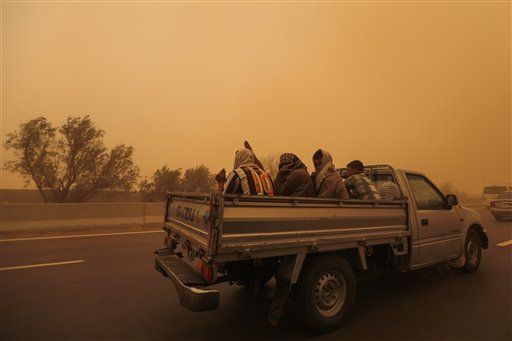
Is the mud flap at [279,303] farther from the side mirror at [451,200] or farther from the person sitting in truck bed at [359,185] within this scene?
the side mirror at [451,200]

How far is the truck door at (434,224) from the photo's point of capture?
206 inches

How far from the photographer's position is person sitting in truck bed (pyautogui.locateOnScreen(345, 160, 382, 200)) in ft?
16.1

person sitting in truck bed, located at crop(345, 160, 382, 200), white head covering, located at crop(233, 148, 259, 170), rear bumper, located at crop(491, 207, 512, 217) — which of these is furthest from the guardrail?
rear bumper, located at crop(491, 207, 512, 217)

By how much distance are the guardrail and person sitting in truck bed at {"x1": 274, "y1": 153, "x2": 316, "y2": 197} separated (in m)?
10.3

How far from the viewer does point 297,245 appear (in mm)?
3639

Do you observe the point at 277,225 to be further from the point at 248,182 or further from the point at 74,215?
the point at 74,215

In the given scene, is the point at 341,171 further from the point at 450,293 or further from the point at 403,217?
the point at 450,293

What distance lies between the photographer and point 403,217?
4.97 meters

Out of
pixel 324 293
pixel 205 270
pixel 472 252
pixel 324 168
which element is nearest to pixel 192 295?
pixel 205 270

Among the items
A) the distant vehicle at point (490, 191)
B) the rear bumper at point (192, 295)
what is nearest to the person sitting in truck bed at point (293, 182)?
the rear bumper at point (192, 295)

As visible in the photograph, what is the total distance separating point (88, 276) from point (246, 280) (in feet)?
11.2

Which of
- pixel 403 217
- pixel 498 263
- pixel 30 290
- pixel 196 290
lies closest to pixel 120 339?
pixel 196 290

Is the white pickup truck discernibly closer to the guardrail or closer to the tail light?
the tail light

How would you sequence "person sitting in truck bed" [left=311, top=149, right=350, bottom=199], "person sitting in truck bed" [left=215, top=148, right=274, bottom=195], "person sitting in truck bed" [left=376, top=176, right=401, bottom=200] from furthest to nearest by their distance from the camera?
"person sitting in truck bed" [left=376, top=176, right=401, bottom=200] < "person sitting in truck bed" [left=311, top=149, right=350, bottom=199] < "person sitting in truck bed" [left=215, top=148, right=274, bottom=195]
